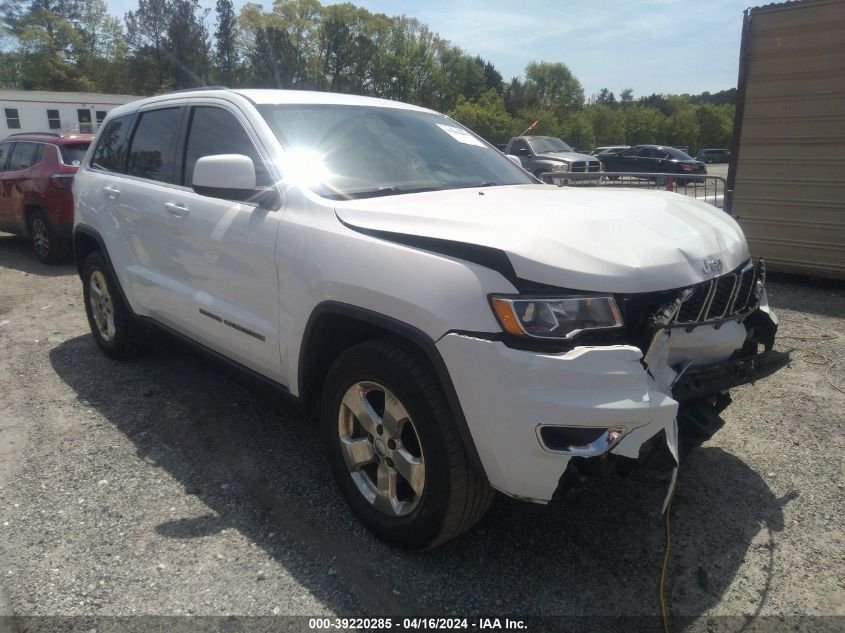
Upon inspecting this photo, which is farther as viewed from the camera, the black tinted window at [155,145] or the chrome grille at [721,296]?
the black tinted window at [155,145]

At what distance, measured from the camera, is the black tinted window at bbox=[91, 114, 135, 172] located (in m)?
4.65

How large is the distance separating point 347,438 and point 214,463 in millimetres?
1100

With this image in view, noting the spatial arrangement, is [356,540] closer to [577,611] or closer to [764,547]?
[577,611]

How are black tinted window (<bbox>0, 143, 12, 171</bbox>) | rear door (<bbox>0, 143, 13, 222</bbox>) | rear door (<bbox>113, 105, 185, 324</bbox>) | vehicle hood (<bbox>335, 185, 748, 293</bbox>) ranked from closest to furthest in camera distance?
vehicle hood (<bbox>335, 185, 748, 293</bbox>) < rear door (<bbox>113, 105, 185, 324</bbox>) < rear door (<bbox>0, 143, 13, 222</bbox>) < black tinted window (<bbox>0, 143, 12, 171</bbox>)

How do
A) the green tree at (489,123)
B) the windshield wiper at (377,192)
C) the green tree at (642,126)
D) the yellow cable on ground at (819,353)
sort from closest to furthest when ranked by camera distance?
the windshield wiper at (377,192)
the yellow cable on ground at (819,353)
the green tree at (489,123)
the green tree at (642,126)

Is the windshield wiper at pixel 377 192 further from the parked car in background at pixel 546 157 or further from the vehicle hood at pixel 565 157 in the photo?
the vehicle hood at pixel 565 157

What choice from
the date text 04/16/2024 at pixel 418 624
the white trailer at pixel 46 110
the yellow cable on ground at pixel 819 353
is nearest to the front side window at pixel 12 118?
the white trailer at pixel 46 110

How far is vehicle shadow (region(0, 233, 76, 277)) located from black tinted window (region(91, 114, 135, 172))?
13.4 ft

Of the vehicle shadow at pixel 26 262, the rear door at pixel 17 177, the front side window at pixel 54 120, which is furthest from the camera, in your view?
the front side window at pixel 54 120

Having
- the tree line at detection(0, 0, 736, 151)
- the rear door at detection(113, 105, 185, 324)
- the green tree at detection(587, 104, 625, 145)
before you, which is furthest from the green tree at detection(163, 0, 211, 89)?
the rear door at detection(113, 105, 185, 324)

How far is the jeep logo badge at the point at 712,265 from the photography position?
2479mm

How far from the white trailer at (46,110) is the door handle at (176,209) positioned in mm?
29463

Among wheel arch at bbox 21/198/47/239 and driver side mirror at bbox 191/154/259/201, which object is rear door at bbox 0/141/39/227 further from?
driver side mirror at bbox 191/154/259/201

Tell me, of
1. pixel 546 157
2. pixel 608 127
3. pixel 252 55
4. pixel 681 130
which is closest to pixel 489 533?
pixel 546 157
